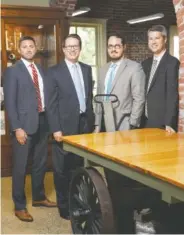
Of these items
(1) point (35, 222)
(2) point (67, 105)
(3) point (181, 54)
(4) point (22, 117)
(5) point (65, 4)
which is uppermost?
(5) point (65, 4)

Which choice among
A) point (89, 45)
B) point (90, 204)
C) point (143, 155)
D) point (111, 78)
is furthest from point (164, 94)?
point (89, 45)

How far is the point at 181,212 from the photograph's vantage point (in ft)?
9.86

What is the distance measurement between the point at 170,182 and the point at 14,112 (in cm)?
192

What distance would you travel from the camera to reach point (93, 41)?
31.2 ft

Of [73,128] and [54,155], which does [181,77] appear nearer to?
[73,128]

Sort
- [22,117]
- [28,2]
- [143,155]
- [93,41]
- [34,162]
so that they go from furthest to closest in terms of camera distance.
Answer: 1. [93,41]
2. [28,2]
3. [34,162]
4. [22,117]
5. [143,155]

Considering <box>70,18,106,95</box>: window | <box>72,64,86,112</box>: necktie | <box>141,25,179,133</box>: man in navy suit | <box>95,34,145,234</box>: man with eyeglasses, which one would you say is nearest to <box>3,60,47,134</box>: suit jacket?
<box>72,64,86,112</box>: necktie

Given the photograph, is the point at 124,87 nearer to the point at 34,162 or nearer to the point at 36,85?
the point at 36,85

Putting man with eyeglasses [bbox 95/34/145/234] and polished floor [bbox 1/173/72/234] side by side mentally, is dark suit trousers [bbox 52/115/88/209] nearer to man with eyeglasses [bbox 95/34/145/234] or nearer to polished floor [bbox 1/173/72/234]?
polished floor [bbox 1/173/72/234]

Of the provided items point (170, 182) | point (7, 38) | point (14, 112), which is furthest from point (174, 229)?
point (7, 38)

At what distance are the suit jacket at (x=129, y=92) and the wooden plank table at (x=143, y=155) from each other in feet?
0.74

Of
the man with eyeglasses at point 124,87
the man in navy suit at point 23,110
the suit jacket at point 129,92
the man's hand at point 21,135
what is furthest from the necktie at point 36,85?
the suit jacket at point 129,92

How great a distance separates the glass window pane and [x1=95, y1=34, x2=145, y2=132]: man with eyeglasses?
5.87m

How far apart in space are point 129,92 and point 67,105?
0.57m
